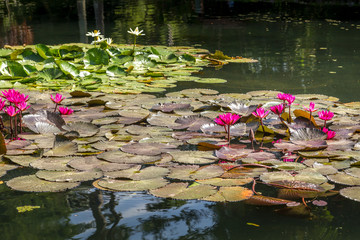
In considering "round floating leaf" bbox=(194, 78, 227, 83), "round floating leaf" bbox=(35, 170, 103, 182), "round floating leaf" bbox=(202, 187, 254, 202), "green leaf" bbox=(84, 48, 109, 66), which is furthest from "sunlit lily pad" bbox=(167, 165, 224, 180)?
"green leaf" bbox=(84, 48, 109, 66)

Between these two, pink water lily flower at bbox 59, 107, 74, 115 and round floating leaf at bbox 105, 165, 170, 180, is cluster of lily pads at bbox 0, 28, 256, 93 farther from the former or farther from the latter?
round floating leaf at bbox 105, 165, 170, 180

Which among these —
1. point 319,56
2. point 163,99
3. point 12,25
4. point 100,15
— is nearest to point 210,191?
point 163,99

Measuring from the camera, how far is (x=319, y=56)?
189 inches

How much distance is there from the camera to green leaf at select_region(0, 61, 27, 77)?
3.78 metres

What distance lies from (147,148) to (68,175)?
1.28 ft

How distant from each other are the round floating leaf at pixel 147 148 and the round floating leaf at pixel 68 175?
0.24 metres

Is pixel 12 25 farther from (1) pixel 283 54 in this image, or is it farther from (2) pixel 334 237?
(2) pixel 334 237

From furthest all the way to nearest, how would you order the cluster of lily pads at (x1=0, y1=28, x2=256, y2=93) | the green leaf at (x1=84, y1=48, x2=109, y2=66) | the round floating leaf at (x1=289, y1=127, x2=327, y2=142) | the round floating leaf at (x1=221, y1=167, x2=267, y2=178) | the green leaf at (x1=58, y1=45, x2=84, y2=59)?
the green leaf at (x1=58, y1=45, x2=84, y2=59) < the green leaf at (x1=84, y1=48, x2=109, y2=66) < the cluster of lily pads at (x1=0, y1=28, x2=256, y2=93) < the round floating leaf at (x1=289, y1=127, x2=327, y2=142) < the round floating leaf at (x1=221, y1=167, x2=267, y2=178)

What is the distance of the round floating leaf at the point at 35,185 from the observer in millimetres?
1623

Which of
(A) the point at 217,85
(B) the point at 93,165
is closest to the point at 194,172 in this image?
(B) the point at 93,165

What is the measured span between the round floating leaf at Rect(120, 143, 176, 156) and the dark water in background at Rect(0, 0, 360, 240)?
36 centimetres

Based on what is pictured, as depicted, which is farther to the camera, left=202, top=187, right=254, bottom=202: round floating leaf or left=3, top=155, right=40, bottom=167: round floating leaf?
left=3, top=155, right=40, bottom=167: round floating leaf

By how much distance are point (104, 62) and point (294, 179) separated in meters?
2.87

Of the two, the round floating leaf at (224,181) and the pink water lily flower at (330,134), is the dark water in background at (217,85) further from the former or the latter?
the pink water lily flower at (330,134)
